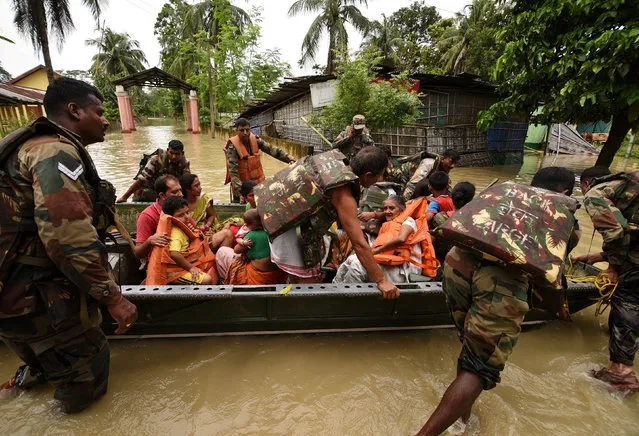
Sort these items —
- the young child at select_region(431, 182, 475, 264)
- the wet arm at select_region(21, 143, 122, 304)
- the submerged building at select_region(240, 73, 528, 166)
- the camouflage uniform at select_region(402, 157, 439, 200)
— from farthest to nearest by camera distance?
1. the submerged building at select_region(240, 73, 528, 166)
2. the camouflage uniform at select_region(402, 157, 439, 200)
3. the young child at select_region(431, 182, 475, 264)
4. the wet arm at select_region(21, 143, 122, 304)

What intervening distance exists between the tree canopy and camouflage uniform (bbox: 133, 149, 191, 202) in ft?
21.5

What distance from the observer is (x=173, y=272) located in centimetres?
253

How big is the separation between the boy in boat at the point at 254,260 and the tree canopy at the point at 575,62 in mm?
5930

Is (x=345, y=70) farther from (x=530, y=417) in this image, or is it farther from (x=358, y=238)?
(x=530, y=417)

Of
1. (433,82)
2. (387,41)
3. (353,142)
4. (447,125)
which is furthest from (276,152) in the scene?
(387,41)

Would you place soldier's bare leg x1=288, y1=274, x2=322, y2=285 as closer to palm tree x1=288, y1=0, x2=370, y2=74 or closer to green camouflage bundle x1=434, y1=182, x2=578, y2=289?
green camouflage bundle x1=434, y1=182, x2=578, y2=289

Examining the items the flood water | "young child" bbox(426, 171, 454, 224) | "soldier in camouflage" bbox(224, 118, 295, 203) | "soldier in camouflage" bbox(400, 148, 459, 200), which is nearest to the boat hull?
the flood water

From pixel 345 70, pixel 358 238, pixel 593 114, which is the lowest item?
pixel 358 238

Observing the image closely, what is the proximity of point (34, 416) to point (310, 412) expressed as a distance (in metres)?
1.66

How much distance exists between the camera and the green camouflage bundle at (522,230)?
1.55m

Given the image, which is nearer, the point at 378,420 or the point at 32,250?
the point at 32,250

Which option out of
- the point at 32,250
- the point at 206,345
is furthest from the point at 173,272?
the point at 32,250

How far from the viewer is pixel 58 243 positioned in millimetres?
1452

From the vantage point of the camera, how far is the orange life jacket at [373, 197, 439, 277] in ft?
8.93
